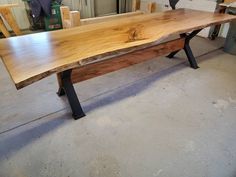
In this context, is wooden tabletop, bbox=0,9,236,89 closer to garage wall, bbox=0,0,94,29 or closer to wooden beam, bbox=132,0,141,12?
garage wall, bbox=0,0,94,29

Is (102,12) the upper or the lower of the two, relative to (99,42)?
lower

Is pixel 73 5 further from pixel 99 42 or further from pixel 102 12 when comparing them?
pixel 99 42

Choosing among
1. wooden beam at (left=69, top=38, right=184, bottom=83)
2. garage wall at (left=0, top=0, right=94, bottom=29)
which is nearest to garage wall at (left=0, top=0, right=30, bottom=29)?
garage wall at (left=0, top=0, right=94, bottom=29)

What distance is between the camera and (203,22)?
2.00m

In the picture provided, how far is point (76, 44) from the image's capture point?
138 cm

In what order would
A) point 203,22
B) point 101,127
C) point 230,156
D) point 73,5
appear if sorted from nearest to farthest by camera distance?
point 230,156
point 101,127
point 203,22
point 73,5

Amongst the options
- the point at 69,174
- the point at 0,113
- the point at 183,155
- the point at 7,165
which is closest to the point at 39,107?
the point at 0,113

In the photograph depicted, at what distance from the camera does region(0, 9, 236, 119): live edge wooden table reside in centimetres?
112

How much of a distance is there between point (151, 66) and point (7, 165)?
6.25 feet

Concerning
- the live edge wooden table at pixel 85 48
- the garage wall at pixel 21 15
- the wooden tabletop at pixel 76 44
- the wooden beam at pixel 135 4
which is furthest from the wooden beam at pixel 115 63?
the garage wall at pixel 21 15

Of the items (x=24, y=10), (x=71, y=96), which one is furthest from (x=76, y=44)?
(x=24, y=10)

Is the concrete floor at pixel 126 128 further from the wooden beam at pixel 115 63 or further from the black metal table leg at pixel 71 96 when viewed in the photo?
the wooden beam at pixel 115 63

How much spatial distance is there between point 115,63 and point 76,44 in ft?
1.76

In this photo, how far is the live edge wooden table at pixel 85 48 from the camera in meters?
1.12
